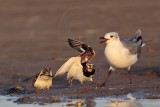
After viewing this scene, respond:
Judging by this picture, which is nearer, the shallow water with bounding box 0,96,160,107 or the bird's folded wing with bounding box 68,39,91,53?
the shallow water with bounding box 0,96,160,107

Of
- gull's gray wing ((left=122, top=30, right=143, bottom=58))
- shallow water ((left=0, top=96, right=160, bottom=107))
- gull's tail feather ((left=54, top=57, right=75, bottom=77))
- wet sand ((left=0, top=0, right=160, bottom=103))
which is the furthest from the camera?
gull's gray wing ((left=122, top=30, right=143, bottom=58))

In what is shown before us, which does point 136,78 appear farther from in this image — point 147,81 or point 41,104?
point 41,104

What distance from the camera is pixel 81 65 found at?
49.6 feet

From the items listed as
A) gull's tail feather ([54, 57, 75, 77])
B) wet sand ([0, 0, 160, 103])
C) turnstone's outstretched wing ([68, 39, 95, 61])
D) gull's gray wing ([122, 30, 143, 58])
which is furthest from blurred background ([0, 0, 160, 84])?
turnstone's outstretched wing ([68, 39, 95, 61])

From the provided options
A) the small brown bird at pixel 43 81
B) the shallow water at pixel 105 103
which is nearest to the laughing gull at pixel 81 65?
the small brown bird at pixel 43 81

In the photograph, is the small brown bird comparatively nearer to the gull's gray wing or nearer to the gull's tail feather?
the gull's tail feather

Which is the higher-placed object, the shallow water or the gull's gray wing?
the gull's gray wing

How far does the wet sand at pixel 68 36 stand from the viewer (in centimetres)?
1537

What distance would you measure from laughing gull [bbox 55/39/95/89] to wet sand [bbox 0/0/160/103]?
10.7 inches

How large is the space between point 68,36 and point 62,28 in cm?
90

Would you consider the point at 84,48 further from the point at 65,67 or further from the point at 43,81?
the point at 43,81

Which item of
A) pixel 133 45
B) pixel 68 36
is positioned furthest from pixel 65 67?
pixel 68 36

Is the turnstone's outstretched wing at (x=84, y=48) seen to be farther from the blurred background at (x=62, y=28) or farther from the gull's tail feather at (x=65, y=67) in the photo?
the blurred background at (x=62, y=28)

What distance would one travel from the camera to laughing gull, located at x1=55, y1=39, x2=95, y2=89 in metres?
14.9
